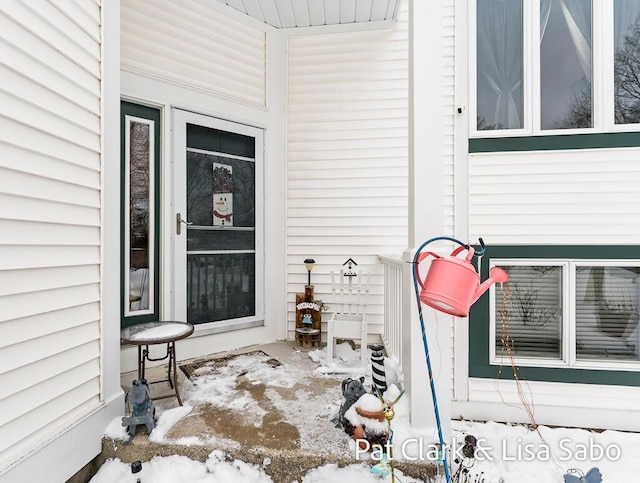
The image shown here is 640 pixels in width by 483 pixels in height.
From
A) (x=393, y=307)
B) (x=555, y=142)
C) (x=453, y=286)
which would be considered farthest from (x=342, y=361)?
(x=555, y=142)

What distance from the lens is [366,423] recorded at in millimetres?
1652

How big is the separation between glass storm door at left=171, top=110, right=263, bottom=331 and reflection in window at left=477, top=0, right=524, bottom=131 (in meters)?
1.99

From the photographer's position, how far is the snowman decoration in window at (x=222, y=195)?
3062 millimetres

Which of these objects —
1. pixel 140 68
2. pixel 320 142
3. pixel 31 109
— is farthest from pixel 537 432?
pixel 140 68

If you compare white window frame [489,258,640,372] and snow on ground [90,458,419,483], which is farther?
white window frame [489,258,640,372]

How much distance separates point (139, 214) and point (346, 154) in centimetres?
192

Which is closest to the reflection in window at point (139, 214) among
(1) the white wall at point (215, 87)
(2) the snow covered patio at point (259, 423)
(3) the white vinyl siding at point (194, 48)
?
(1) the white wall at point (215, 87)

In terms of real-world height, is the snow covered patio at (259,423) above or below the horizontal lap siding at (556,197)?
below

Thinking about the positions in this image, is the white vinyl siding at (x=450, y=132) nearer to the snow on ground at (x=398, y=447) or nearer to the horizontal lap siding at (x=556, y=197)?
the horizontal lap siding at (x=556, y=197)

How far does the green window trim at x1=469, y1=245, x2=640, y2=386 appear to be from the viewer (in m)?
2.31

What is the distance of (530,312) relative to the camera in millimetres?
2420

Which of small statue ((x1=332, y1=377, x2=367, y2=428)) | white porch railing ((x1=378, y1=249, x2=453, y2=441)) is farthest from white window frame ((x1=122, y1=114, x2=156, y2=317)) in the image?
white porch railing ((x1=378, y1=249, x2=453, y2=441))

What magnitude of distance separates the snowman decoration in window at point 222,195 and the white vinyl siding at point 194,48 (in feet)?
2.23

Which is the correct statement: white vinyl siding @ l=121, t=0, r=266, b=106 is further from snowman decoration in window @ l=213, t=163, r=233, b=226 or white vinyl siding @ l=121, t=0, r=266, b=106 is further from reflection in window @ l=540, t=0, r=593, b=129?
reflection in window @ l=540, t=0, r=593, b=129
